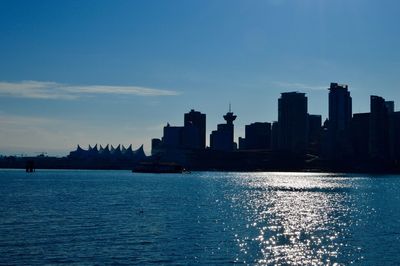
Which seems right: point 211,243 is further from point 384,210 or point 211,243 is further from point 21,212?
point 384,210

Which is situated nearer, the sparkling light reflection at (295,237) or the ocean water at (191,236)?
the ocean water at (191,236)

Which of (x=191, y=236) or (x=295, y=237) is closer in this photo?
(x=191, y=236)

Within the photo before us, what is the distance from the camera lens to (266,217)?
276 ft

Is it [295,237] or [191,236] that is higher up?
[191,236]

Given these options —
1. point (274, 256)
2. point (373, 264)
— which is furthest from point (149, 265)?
point (373, 264)

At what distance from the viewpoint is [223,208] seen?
324ft

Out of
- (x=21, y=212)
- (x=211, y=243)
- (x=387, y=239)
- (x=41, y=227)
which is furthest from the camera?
(x=21, y=212)

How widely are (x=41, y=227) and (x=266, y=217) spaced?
33.3 metres

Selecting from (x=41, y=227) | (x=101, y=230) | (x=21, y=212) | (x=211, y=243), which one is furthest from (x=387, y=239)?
(x=21, y=212)

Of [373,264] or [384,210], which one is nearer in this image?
[373,264]

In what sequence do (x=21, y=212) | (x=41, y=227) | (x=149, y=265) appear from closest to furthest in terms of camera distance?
(x=149, y=265) → (x=41, y=227) → (x=21, y=212)

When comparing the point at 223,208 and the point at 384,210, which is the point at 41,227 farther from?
the point at 384,210

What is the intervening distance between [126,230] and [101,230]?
272 centimetres

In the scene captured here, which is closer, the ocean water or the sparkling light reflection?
the ocean water
